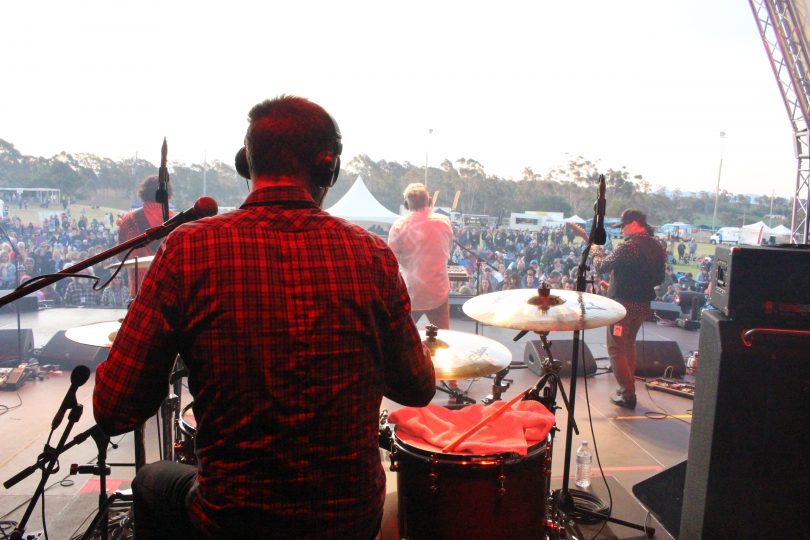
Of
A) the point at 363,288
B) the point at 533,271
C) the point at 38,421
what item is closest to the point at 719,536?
the point at 363,288

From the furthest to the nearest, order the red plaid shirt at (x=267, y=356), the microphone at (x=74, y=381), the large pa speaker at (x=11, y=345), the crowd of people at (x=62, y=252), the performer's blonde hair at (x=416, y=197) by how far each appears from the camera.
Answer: the crowd of people at (x=62, y=252), the large pa speaker at (x=11, y=345), the performer's blonde hair at (x=416, y=197), the microphone at (x=74, y=381), the red plaid shirt at (x=267, y=356)

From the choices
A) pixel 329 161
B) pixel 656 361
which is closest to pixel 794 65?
pixel 656 361

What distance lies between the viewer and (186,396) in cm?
436

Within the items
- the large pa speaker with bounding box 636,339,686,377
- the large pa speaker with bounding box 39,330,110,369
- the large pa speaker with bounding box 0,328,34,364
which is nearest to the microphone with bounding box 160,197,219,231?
the large pa speaker with bounding box 39,330,110,369

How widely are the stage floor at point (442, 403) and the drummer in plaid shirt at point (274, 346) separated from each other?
1.56 meters

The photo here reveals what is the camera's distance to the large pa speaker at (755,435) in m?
2.13

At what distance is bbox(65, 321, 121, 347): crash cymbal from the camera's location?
246 cm

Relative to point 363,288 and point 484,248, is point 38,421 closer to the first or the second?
point 363,288

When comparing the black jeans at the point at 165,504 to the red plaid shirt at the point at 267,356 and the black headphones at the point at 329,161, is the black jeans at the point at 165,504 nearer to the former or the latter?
the red plaid shirt at the point at 267,356

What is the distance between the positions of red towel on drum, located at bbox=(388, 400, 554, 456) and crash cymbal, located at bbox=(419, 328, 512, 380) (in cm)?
13

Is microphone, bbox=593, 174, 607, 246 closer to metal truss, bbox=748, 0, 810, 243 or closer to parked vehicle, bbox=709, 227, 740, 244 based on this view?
metal truss, bbox=748, 0, 810, 243

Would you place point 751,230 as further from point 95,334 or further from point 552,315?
point 95,334

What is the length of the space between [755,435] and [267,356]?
200cm

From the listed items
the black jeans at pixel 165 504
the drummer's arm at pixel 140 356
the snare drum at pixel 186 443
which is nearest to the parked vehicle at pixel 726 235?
the snare drum at pixel 186 443
